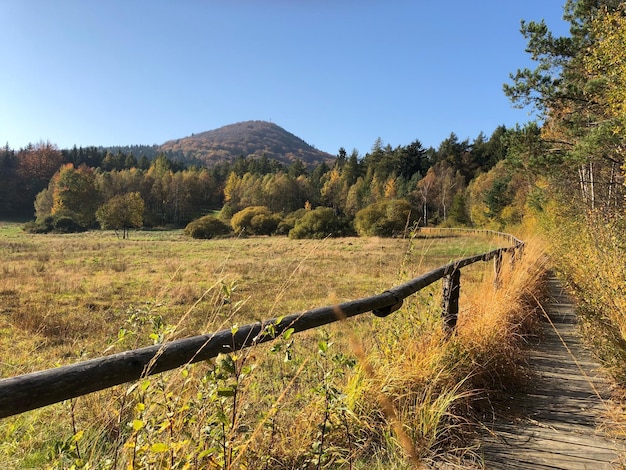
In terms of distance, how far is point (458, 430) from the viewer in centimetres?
256

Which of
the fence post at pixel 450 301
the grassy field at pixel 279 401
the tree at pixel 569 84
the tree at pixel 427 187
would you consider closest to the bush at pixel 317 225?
the tree at pixel 427 187

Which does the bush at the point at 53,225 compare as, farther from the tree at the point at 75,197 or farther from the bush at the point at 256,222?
the bush at the point at 256,222

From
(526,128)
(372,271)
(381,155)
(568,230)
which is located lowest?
(372,271)

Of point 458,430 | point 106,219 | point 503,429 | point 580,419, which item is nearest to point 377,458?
point 458,430

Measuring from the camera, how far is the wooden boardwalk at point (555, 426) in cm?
231


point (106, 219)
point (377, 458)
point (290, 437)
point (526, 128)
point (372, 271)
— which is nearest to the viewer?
point (377, 458)

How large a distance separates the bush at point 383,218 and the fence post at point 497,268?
34175mm

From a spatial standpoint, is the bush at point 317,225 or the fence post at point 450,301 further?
the bush at point 317,225

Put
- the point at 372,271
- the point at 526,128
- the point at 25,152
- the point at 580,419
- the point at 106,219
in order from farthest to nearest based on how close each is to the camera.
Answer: the point at 25,152 → the point at 106,219 → the point at 372,271 → the point at 526,128 → the point at 580,419

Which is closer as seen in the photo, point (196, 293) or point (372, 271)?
point (196, 293)

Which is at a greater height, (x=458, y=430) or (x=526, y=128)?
(x=526, y=128)

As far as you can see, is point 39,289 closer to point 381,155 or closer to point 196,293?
point 196,293

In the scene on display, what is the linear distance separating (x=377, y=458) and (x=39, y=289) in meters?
12.7

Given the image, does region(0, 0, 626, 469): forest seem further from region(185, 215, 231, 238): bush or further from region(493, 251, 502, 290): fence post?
region(185, 215, 231, 238): bush
